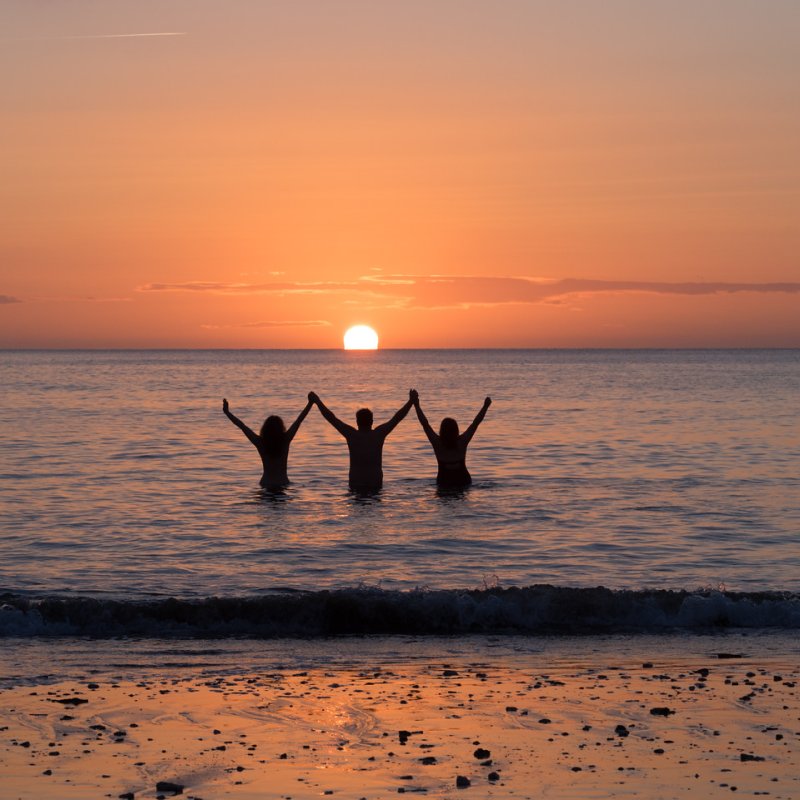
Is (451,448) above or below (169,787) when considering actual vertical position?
above

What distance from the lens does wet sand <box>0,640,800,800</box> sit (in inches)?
238

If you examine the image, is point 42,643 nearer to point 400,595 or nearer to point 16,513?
point 400,595

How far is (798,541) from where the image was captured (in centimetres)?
1495

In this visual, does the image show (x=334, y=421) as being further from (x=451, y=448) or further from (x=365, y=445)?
(x=451, y=448)

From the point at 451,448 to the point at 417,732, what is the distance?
11.3 metres

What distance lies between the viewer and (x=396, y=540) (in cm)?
1475

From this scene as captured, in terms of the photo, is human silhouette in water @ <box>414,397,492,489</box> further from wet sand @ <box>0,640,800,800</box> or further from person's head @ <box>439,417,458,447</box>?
wet sand @ <box>0,640,800,800</box>

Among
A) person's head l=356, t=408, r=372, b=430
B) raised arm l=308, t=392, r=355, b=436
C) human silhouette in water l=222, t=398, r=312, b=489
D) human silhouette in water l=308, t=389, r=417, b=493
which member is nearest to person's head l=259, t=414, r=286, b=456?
human silhouette in water l=222, t=398, r=312, b=489

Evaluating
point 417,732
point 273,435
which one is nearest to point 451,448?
point 273,435

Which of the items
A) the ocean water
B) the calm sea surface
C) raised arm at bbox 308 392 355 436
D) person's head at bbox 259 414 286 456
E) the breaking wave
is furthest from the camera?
person's head at bbox 259 414 286 456

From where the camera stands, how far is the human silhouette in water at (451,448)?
17531 mm

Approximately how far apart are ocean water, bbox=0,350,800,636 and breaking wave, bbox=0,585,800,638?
0.02 m

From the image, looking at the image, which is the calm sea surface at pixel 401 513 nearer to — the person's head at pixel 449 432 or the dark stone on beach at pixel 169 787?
the person's head at pixel 449 432

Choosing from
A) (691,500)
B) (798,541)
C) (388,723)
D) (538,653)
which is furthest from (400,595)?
(691,500)
